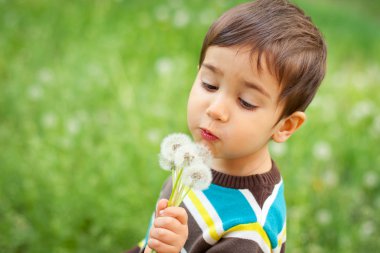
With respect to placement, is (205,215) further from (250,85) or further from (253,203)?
(250,85)

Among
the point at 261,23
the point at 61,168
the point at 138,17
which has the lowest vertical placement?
the point at 61,168

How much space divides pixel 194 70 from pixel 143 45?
48cm

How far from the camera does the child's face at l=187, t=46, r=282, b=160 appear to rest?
4.28ft

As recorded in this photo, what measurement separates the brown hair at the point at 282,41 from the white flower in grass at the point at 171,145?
24 cm

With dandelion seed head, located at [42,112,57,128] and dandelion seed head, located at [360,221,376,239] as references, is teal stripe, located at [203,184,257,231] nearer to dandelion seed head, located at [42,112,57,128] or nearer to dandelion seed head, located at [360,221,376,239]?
dandelion seed head, located at [360,221,376,239]

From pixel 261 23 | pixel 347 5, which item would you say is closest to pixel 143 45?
pixel 261 23

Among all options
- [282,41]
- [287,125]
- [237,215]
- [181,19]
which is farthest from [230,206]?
[181,19]

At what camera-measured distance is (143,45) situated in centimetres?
412

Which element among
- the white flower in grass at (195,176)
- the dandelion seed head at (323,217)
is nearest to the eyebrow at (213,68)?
the white flower in grass at (195,176)

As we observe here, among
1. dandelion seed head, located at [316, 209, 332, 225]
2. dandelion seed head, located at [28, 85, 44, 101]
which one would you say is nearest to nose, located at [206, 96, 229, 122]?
dandelion seed head, located at [316, 209, 332, 225]

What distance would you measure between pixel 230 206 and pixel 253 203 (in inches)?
2.1

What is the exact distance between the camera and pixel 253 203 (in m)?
1.37

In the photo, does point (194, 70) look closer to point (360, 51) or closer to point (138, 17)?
point (138, 17)

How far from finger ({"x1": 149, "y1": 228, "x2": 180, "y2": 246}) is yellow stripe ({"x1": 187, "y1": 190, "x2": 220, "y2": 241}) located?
14cm
